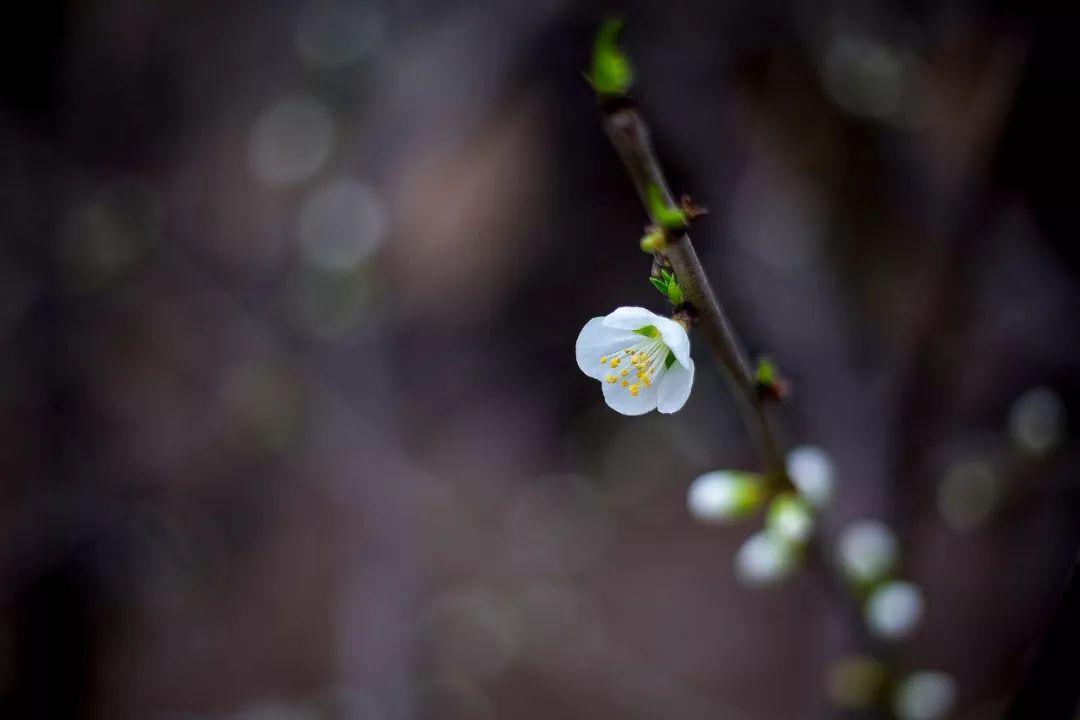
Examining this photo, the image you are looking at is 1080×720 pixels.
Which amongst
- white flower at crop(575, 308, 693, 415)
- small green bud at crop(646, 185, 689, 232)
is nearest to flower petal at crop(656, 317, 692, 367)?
white flower at crop(575, 308, 693, 415)

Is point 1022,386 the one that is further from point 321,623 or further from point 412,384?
point 321,623

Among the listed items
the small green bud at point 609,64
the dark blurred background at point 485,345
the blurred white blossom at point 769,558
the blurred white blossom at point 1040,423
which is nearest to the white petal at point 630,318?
the small green bud at point 609,64

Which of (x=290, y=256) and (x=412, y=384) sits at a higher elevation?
(x=290, y=256)

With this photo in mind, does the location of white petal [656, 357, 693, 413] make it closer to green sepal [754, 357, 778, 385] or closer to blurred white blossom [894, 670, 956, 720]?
green sepal [754, 357, 778, 385]

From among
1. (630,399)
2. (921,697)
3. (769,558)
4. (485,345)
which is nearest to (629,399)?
(630,399)

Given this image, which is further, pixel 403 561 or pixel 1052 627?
pixel 403 561

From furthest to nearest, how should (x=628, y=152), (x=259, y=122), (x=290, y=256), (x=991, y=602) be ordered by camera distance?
(x=259, y=122)
(x=290, y=256)
(x=991, y=602)
(x=628, y=152)

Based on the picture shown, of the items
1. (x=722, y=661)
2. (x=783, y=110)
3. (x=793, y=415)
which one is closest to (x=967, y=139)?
(x=783, y=110)

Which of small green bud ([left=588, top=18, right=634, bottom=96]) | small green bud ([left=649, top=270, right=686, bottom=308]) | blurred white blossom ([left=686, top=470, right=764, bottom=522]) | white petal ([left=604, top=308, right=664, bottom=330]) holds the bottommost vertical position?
blurred white blossom ([left=686, top=470, right=764, bottom=522])
